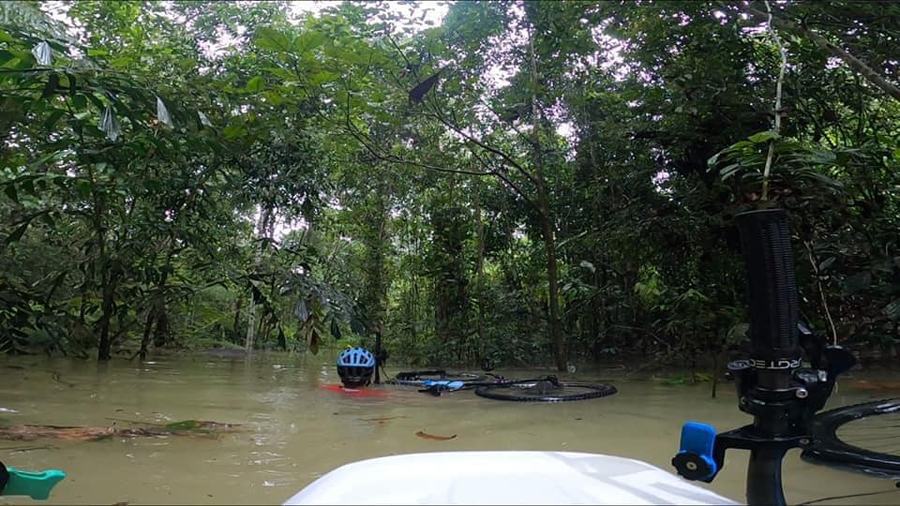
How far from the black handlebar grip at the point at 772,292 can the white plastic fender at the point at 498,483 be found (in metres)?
0.51

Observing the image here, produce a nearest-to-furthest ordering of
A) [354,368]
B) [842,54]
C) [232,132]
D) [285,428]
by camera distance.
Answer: [842,54], [285,428], [232,132], [354,368]

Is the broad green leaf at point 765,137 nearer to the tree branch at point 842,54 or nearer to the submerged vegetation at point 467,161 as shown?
the submerged vegetation at point 467,161

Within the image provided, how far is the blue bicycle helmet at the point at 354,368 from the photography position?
4.87 metres

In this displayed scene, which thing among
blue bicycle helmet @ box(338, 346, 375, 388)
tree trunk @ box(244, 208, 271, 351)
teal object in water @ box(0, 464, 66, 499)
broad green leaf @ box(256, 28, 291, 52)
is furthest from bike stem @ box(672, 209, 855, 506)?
tree trunk @ box(244, 208, 271, 351)

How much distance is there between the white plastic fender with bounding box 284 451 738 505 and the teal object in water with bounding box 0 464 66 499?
0.84 meters

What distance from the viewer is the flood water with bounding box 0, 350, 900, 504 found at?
76.6 inches

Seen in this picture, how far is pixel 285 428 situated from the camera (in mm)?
2984

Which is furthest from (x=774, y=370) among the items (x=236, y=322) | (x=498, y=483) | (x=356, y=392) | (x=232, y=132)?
(x=236, y=322)

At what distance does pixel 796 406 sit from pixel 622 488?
2.40ft

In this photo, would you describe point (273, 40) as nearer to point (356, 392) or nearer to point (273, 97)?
point (273, 97)

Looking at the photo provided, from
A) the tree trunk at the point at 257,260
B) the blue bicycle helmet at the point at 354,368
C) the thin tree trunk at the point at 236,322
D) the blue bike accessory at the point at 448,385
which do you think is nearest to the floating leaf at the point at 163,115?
the blue bicycle helmet at the point at 354,368

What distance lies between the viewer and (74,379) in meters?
4.76

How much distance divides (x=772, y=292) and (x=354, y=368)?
3.91 meters

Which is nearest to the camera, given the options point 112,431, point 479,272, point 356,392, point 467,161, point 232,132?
point 112,431
